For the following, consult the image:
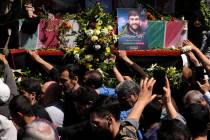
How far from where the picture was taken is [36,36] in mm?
8320

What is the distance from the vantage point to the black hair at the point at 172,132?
12.5ft

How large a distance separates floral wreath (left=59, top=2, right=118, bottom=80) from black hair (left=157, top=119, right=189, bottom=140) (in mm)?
3737

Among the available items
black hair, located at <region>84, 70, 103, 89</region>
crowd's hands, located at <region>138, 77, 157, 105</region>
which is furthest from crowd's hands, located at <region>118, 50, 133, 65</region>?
crowd's hands, located at <region>138, 77, 157, 105</region>

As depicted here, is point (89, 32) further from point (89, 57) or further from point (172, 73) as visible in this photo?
point (172, 73)

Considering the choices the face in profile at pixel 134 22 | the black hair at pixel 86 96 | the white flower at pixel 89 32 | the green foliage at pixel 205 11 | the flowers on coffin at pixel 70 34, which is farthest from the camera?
the green foliage at pixel 205 11

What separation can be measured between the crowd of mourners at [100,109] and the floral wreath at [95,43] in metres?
0.27

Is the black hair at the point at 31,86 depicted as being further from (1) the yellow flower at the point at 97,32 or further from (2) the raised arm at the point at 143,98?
(2) the raised arm at the point at 143,98

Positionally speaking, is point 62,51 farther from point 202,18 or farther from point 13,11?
point 202,18

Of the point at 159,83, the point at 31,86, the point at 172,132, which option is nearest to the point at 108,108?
the point at 172,132

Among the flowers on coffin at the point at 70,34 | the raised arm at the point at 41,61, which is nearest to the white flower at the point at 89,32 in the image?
the flowers on coffin at the point at 70,34

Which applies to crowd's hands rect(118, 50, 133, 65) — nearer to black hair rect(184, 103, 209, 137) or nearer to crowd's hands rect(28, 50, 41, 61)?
crowd's hands rect(28, 50, 41, 61)

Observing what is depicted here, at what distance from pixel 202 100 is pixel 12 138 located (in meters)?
2.09

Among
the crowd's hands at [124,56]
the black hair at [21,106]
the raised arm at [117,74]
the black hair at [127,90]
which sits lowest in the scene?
the raised arm at [117,74]

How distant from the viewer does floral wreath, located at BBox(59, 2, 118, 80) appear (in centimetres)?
769
